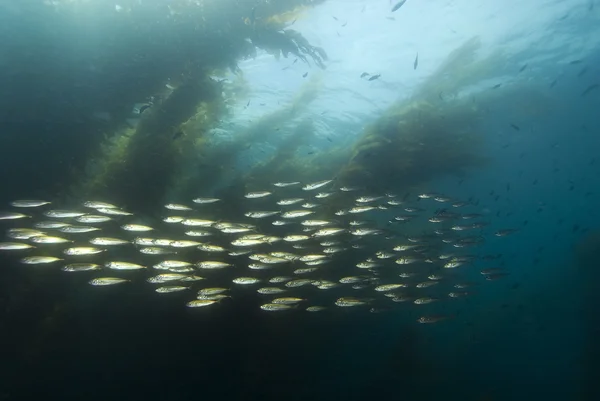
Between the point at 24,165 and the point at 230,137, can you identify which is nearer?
the point at 24,165

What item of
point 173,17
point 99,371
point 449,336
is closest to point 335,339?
point 99,371

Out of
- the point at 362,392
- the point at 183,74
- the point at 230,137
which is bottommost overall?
the point at 362,392

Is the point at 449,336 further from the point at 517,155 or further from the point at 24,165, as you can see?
the point at 24,165

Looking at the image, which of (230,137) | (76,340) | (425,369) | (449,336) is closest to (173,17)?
(230,137)

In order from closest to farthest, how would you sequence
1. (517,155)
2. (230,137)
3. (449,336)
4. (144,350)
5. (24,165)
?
(24,165) < (144,350) < (230,137) < (517,155) < (449,336)

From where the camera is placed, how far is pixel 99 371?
16.3 metres

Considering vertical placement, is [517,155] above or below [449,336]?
above

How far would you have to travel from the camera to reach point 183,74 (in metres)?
12.0

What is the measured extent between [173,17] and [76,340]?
13.4 metres

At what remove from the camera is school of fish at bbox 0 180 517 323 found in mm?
10586

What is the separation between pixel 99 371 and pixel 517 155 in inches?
1103

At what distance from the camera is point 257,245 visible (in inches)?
634

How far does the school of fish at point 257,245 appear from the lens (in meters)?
10.6

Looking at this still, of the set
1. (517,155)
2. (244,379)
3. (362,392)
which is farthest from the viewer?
(517,155)
